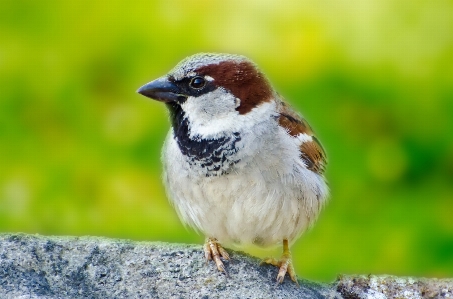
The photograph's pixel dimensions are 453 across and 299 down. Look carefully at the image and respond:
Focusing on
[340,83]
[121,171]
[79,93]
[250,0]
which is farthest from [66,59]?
[340,83]

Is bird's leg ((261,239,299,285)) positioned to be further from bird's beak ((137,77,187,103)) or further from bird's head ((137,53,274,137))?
bird's beak ((137,77,187,103))

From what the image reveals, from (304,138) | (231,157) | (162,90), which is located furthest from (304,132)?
(162,90)

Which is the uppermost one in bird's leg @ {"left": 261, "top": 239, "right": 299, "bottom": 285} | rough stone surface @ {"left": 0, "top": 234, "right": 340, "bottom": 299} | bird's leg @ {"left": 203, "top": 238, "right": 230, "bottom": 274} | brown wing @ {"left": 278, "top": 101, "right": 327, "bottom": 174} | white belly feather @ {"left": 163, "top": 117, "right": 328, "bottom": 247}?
brown wing @ {"left": 278, "top": 101, "right": 327, "bottom": 174}

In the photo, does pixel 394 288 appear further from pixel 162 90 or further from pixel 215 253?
pixel 162 90

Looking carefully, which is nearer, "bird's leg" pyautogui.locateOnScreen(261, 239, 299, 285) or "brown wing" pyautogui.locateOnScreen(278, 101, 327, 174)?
"bird's leg" pyautogui.locateOnScreen(261, 239, 299, 285)

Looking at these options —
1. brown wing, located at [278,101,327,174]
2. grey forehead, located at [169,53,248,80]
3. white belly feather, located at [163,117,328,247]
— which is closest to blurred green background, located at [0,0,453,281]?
brown wing, located at [278,101,327,174]
